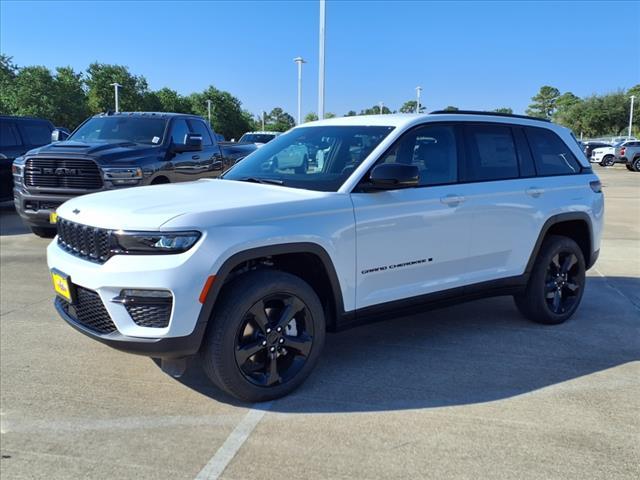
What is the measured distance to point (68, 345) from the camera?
14.6 ft

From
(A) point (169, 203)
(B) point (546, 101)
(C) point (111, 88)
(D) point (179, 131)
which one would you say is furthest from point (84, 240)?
(B) point (546, 101)

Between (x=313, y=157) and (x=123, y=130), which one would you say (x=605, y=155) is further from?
(x=313, y=157)

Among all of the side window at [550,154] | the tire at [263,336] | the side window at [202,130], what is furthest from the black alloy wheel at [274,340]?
the side window at [202,130]

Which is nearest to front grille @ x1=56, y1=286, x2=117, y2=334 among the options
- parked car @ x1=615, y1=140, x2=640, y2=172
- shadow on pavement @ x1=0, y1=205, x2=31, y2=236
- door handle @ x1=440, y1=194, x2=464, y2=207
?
door handle @ x1=440, y1=194, x2=464, y2=207

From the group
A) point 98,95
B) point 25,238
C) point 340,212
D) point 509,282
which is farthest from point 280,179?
point 98,95

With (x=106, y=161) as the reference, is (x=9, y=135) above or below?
above

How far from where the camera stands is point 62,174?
25.8 feet

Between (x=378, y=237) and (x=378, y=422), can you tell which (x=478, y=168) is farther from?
(x=378, y=422)

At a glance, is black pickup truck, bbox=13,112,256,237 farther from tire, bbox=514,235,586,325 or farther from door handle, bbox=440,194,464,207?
tire, bbox=514,235,586,325

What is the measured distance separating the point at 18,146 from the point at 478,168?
1030 centimetres

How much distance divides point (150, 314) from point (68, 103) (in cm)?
5218

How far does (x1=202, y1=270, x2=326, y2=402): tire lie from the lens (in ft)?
10.7

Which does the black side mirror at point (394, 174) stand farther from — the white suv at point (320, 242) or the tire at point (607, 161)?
the tire at point (607, 161)

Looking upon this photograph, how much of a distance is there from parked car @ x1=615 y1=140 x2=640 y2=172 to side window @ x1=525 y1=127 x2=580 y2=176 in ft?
100
